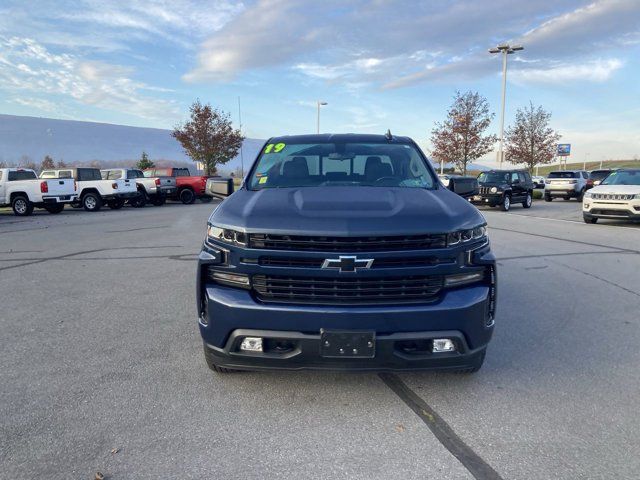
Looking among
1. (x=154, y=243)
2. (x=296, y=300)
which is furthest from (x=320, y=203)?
(x=154, y=243)

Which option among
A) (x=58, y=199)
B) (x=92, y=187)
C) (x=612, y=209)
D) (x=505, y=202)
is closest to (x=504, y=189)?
(x=505, y=202)

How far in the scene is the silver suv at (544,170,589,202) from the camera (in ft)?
91.9

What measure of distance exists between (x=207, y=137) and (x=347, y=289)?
43.7 meters

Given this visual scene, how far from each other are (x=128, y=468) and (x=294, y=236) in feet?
5.13

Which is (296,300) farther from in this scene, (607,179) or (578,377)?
(607,179)

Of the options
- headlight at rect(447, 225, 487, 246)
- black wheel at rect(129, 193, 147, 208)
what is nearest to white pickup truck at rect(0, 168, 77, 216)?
black wheel at rect(129, 193, 147, 208)

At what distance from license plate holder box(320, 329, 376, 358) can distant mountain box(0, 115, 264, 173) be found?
4986 inches

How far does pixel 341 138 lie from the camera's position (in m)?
4.89

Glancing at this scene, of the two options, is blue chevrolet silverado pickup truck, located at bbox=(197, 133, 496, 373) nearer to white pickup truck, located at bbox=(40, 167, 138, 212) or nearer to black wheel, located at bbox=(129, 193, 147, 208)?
white pickup truck, located at bbox=(40, 167, 138, 212)

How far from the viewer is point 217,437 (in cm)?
287

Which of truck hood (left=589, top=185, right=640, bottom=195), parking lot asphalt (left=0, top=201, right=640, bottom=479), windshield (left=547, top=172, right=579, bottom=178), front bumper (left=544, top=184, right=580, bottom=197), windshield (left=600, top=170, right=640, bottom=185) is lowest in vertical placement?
parking lot asphalt (left=0, top=201, right=640, bottom=479)

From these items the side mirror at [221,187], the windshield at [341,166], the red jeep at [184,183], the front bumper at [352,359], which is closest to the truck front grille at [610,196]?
the windshield at [341,166]

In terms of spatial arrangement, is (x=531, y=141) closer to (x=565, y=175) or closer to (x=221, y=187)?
(x=565, y=175)

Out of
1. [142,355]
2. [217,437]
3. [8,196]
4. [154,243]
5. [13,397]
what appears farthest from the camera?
[8,196]
